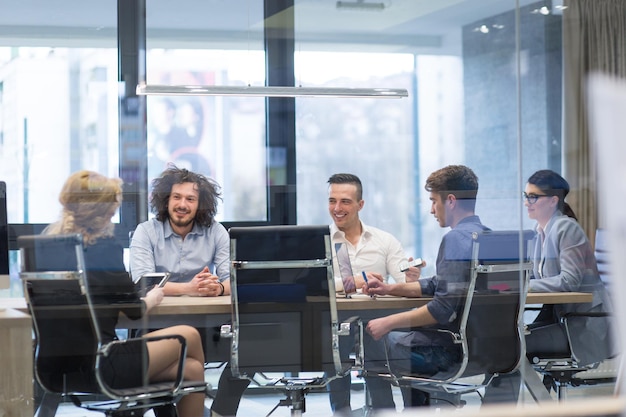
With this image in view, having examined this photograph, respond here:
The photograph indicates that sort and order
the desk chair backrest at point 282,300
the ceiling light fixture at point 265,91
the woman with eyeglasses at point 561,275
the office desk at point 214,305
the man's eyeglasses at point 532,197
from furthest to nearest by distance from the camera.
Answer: the man's eyeglasses at point 532,197, the woman with eyeglasses at point 561,275, the ceiling light fixture at point 265,91, the office desk at point 214,305, the desk chair backrest at point 282,300

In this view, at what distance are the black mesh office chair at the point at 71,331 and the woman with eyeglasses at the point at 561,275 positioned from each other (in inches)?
72.0

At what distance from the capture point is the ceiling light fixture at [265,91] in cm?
443

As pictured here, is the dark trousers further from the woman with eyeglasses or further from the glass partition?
the woman with eyeglasses

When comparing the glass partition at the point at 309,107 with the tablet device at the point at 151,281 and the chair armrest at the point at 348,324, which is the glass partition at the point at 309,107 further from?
the chair armrest at the point at 348,324

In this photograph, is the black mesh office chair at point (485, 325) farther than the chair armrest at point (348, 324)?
Yes

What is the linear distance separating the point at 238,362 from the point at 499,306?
1.25m

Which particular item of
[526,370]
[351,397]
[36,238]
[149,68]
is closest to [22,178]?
[36,238]

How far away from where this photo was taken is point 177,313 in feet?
14.0

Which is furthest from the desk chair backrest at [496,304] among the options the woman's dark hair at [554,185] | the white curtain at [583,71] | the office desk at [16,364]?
the office desk at [16,364]

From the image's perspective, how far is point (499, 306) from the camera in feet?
14.4

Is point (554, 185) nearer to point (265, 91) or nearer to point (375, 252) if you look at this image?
point (375, 252)

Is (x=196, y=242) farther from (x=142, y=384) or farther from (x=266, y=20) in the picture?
(x=266, y=20)

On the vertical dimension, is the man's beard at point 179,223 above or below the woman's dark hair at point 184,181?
below

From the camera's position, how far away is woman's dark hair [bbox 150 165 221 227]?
4297 mm
